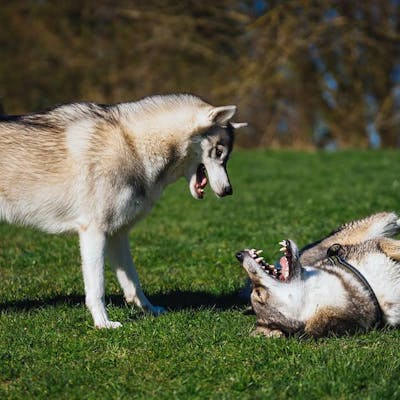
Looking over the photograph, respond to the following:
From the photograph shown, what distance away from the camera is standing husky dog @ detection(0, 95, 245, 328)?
16.1 feet

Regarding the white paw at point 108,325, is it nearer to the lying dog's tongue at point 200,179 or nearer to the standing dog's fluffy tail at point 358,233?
the lying dog's tongue at point 200,179

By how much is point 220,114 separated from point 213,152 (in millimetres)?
303

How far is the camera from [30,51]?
978 inches

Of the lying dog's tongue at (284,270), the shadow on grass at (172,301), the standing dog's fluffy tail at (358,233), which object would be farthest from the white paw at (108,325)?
the standing dog's fluffy tail at (358,233)

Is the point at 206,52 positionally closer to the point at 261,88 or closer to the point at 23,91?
the point at 261,88

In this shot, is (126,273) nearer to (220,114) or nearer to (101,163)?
(101,163)

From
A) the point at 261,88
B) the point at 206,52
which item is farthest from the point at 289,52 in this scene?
the point at 206,52

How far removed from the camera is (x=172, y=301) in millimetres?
5773

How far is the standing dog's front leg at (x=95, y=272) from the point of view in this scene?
4.88m

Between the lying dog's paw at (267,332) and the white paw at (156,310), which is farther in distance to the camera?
the white paw at (156,310)

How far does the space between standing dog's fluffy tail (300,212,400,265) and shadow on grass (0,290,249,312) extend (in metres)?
0.69

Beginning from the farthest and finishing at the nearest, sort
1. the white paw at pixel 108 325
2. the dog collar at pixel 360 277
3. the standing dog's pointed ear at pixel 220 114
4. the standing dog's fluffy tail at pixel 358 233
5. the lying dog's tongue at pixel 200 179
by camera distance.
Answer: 1. the standing dog's fluffy tail at pixel 358 233
2. the lying dog's tongue at pixel 200 179
3. the standing dog's pointed ear at pixel 220 114
4. the white paw at pixel 108 325
5. the dog collar at pixel 360 277

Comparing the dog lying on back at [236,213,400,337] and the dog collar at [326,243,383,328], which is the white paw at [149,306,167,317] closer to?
the dog lying on back at [236,213,400,337]

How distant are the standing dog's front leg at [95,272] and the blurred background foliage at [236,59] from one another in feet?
49.3
